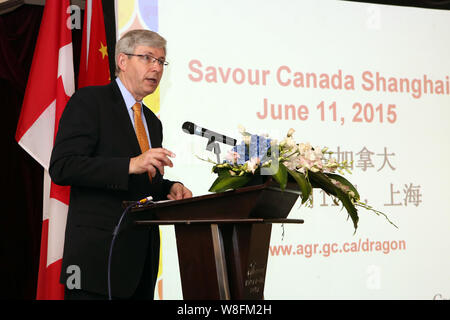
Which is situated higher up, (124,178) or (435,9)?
(435,9)

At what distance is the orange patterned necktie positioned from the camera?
205cm

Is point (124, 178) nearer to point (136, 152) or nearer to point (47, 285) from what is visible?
point (136, 152)

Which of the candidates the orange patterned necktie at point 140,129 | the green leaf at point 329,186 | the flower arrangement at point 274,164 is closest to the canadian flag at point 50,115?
the orange patterned necktie at point 140,129

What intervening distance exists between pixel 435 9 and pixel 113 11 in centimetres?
231

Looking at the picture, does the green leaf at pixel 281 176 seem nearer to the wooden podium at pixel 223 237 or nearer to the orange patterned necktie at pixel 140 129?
the wooden podium at pixel 223 237

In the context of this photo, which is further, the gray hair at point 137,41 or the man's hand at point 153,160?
the gray hair at point 137,41

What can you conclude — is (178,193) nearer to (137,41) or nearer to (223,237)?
(223,237)

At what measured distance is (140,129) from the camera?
6.86 feet

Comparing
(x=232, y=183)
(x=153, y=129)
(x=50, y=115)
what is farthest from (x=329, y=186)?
(x=50, y=115)

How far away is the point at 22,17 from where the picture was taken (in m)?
3.88

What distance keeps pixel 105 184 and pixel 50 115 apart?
1460 mm

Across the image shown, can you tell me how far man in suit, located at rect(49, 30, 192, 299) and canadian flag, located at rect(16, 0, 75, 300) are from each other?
3.56ft

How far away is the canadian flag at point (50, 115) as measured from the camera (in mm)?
2949
